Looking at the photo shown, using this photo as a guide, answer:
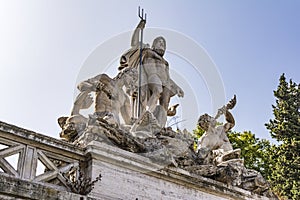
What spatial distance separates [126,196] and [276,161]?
631 inches

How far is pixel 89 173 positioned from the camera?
241 inches

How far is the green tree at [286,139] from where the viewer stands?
19.5 m

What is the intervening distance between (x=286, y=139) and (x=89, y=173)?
1677 centimetres

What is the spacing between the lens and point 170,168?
7.15 metres

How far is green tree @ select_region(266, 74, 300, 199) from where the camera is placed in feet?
64.1

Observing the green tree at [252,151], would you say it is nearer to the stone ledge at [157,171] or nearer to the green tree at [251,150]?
the green tree at [251,150]

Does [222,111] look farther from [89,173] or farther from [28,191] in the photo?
[28,191]

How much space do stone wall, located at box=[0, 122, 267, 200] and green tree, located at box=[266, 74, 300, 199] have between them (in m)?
12.0

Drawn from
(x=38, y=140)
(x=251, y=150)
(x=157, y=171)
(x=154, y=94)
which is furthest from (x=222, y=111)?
(x=251, y=150)

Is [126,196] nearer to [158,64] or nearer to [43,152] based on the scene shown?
[43,152]

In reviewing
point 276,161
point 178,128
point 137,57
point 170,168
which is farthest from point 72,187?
point 276,161

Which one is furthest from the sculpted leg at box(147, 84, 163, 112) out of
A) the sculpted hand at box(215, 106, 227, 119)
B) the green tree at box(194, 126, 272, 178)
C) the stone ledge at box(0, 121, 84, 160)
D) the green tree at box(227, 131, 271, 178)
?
the green tree at box(227, 131, 271, 178)

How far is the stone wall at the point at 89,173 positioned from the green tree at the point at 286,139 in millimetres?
12027

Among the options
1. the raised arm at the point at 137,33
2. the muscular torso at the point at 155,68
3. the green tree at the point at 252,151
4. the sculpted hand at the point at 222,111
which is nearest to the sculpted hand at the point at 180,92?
the muscular torso at the point at 155,68
